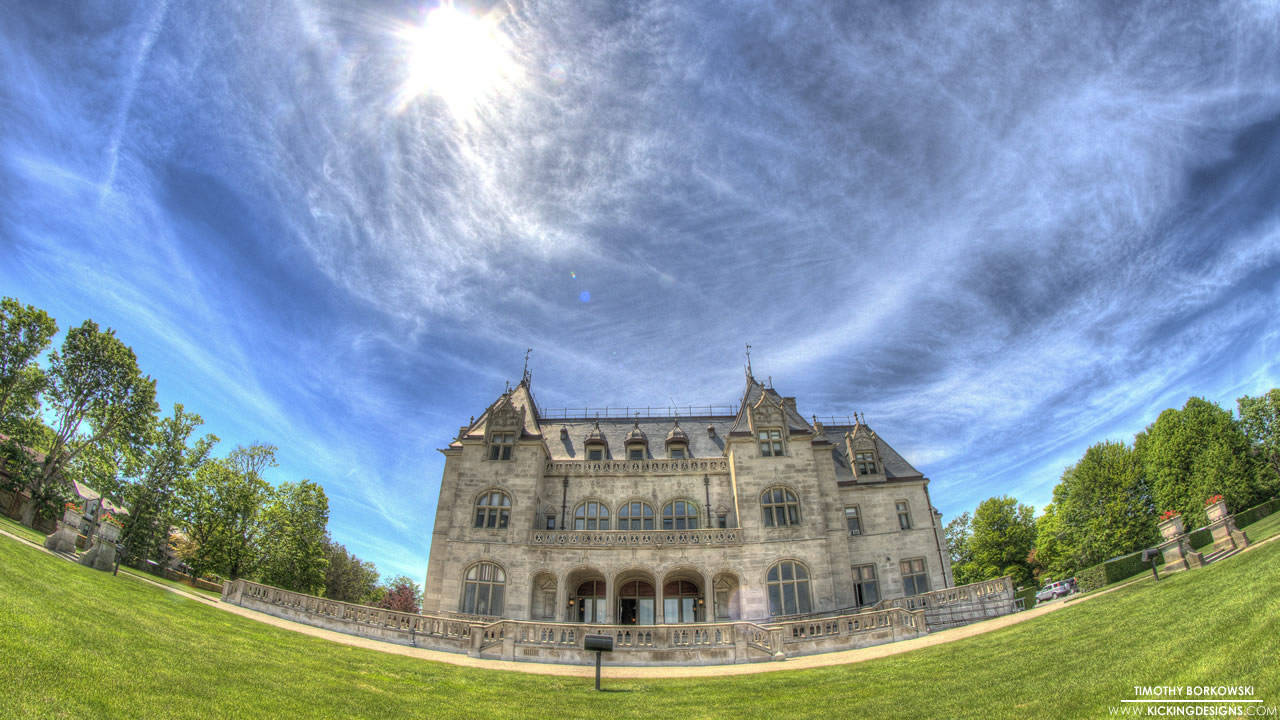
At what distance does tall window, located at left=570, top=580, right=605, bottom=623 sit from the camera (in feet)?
110

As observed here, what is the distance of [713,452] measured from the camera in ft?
127

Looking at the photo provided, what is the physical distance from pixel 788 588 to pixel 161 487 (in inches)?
1964

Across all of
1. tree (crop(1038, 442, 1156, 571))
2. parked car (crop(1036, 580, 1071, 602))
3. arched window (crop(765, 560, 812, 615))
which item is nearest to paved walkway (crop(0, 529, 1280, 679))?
arched window (crop(765, 560, 812, 615))

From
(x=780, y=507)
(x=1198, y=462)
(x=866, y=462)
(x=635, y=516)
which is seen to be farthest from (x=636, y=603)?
(x=1198, y=462)

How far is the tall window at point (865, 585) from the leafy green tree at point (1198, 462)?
107 ft

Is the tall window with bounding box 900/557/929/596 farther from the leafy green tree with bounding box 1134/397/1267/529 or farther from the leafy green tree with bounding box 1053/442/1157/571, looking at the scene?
the leafy green tree with bounding box 1053/442/1157/571

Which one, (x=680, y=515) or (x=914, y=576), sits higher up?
(x=680, y=515)

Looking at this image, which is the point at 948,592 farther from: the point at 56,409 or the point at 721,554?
the point at 56,409

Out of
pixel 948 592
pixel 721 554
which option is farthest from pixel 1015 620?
pixel 721 554

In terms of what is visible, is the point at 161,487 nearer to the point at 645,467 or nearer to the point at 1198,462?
the point at 645,467

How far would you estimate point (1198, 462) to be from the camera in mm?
50094

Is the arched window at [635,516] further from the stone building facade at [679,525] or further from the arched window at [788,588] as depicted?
the arched window at [788,588]

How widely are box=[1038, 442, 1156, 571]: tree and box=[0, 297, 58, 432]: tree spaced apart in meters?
87.6

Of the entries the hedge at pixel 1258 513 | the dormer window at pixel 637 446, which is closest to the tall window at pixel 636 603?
the dormer window at pixel 637 446
